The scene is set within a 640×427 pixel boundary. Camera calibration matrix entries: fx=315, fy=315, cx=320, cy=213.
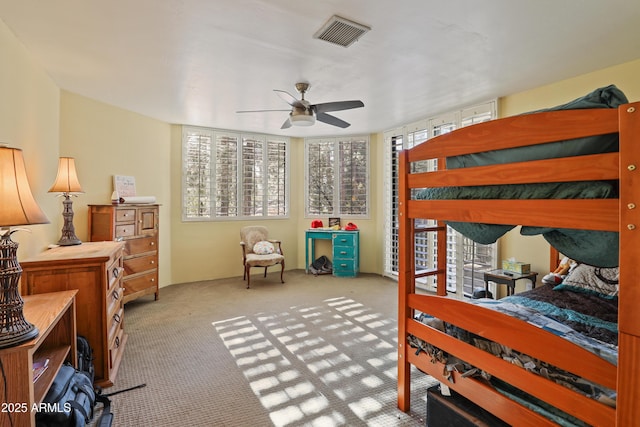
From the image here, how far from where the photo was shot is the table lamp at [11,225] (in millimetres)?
1312

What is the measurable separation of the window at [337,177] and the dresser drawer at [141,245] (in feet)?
9.00

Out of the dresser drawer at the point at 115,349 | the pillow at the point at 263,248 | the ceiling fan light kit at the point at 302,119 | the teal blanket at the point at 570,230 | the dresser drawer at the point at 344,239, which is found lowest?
the dresser drawer at the point at 115,349

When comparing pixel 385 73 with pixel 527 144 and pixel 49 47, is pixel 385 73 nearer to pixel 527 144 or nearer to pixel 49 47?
pixel 527 144

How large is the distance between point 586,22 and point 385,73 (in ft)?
4.82

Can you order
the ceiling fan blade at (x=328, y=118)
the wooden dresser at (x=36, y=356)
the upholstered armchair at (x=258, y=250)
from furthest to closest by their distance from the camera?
the upholstered armchair at (x=258, y=250)
the ceiling fan blade at (x=328, y=118)
the wooden dresser at (x=36, y=356)

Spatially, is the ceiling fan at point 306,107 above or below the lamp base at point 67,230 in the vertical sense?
above

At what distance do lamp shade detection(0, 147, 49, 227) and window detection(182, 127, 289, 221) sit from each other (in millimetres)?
3742

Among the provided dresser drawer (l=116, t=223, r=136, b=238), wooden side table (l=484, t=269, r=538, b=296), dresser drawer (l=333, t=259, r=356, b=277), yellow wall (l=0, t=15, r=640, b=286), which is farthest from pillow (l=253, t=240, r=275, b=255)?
wooden side table (l=484, t=269, r=538, b=296)

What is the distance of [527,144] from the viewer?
1286 millimetres

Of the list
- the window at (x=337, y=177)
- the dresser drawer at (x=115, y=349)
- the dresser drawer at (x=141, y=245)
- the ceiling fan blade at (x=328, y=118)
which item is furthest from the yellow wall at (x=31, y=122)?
the window at (x=337, y=177)

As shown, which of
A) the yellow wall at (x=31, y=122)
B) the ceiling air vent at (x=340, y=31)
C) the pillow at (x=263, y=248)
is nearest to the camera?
the ceiling air vent at (x=340, y=31)

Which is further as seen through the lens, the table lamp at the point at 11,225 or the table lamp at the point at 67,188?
the table lamp at the point at 67,188

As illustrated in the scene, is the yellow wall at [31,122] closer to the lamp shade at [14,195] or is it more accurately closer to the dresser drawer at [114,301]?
the dresser drawer at [114,301]

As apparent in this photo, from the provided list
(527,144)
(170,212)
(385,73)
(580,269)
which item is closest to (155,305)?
(170,212)
